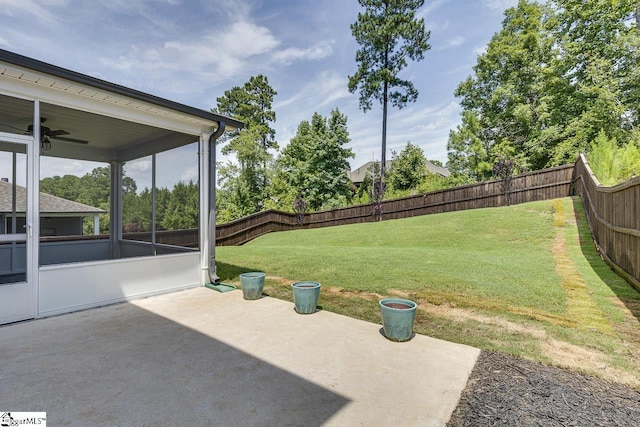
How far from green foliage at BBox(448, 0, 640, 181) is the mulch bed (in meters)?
16.9

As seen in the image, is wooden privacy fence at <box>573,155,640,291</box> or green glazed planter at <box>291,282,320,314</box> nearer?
green glazed planter at <box>291,282,320,314</box>

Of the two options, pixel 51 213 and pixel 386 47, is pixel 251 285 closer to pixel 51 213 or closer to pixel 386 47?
pixel 51 213

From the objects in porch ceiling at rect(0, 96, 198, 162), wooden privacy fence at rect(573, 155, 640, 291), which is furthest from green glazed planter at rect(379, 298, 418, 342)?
porch ceiling at rect(0, 96, 198, 162)

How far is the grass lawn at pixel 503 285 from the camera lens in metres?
2.74

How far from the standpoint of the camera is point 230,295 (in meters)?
4.54

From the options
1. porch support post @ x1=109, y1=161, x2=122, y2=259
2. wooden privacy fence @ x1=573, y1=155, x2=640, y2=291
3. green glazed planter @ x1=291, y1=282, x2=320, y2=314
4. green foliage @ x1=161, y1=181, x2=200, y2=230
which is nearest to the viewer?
green glazed planter @ x1=291, y1=282, x2=320, y2=314

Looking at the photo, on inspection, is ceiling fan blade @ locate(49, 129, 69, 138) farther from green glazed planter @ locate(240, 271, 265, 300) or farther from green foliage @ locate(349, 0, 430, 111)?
green foliage @ locate(349, 0, 430, 111)

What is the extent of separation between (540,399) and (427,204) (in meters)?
12.9

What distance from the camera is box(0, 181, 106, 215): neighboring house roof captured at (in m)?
3.50

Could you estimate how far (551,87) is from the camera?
16312mm

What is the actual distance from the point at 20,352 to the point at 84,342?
46cm

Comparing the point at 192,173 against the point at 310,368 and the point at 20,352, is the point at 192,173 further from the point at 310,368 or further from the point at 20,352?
the point at 310,368

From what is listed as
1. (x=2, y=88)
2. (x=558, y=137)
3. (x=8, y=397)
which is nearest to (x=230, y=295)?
(x=8, y=397)

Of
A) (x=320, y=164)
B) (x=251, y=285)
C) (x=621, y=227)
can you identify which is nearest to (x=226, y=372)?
(x=251, y=285)
